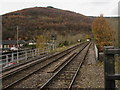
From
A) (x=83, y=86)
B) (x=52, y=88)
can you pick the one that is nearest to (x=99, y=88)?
(x=83, y=86)

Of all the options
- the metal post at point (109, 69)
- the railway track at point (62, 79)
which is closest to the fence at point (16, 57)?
the railway track at point (62, 79)

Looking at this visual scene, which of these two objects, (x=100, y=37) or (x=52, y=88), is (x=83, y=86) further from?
(x=100, y=37)

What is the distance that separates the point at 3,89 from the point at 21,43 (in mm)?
77606

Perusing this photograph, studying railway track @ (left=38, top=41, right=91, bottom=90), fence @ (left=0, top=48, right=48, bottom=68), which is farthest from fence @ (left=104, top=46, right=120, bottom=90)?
fence @ (left=0, top=48, right=48, bottom=68)

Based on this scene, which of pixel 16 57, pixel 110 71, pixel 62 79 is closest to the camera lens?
pixel 110 71

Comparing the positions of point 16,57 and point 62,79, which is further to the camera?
point 16,57

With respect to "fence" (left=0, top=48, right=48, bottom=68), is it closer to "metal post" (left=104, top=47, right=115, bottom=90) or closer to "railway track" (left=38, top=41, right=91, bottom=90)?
"railway track" (left=38, top=41, right=91, bottom=90)

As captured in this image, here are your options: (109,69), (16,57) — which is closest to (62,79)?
Answer: (109,69)

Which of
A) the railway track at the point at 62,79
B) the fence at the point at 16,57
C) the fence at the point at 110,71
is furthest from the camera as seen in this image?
the fence at the point at 16,57

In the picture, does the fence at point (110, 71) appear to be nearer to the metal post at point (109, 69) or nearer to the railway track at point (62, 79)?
the metal post at point (109, 69)

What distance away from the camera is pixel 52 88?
6801 millimetres

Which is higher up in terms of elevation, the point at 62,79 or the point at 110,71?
the point at 110,71

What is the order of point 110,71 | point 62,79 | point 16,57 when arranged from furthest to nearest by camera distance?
point 16,57
point 62,79
point 110,71

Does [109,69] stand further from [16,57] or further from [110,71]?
[16,57]
